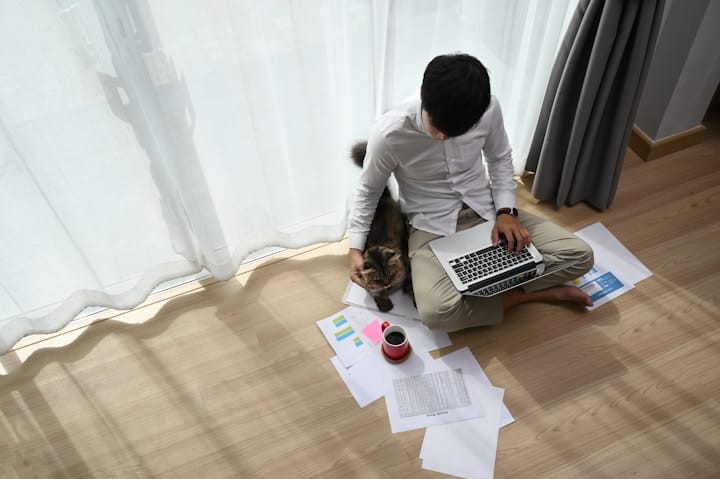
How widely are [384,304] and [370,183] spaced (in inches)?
16.2

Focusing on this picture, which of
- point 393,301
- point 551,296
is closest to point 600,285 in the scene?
point 551,296

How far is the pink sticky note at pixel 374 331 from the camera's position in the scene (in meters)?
1.76

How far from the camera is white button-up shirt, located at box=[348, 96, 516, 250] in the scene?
1.56 meters

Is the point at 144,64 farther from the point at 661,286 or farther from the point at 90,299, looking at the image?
the point at 661,286

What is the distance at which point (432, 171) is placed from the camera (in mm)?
1649

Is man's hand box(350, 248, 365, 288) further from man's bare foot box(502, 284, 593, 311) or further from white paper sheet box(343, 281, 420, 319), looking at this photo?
man's bare foot box(502, 284, 593, 311)

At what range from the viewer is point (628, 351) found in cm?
171

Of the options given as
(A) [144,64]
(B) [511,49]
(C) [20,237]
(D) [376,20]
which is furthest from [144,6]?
(B) [511,49]

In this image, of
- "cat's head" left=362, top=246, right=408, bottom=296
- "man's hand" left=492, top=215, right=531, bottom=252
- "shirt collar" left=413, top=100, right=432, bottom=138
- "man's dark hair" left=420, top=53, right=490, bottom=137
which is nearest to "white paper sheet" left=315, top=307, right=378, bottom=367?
"cat's head" left=362, top=246, right=408, bottom=296

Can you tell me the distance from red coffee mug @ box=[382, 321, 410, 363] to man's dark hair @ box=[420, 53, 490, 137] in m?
0.65

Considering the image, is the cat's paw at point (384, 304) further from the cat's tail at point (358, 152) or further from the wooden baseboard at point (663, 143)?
the wooden baseboard at point (663, 143)

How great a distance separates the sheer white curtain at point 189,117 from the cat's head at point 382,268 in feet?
0.98

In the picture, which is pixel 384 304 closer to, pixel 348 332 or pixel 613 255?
pixel 348 332

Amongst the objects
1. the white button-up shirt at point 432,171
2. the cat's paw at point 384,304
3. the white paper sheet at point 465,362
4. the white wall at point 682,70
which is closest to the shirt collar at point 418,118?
the white button-up shirt at point 432,171
